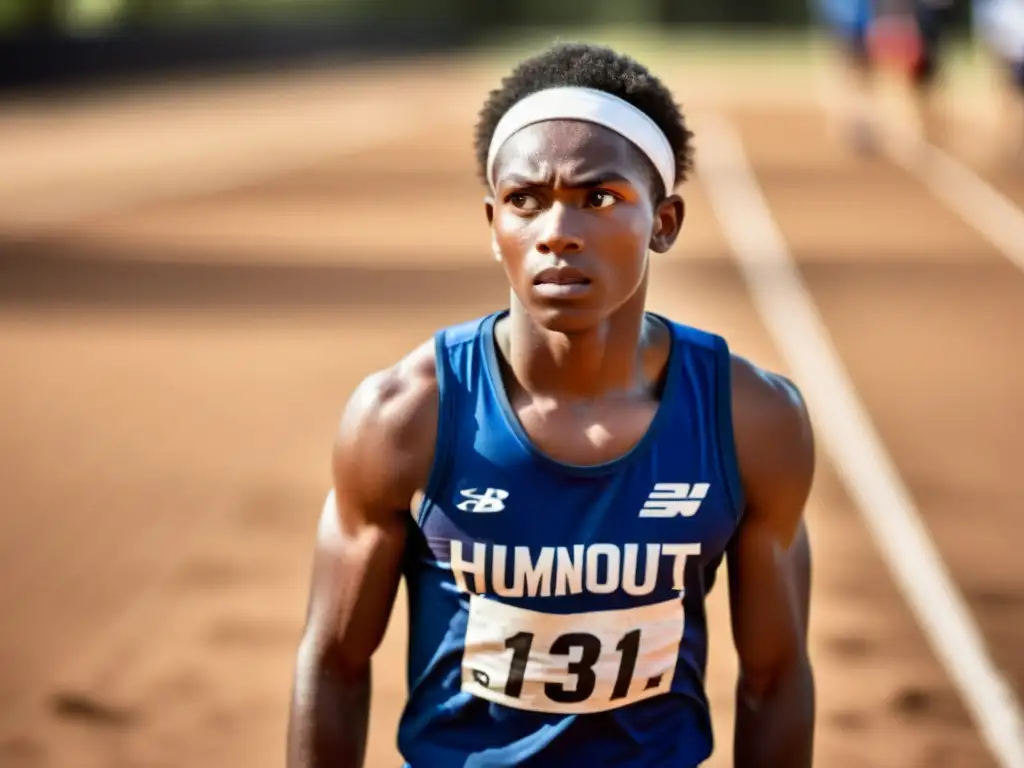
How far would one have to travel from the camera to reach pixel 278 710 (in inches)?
219

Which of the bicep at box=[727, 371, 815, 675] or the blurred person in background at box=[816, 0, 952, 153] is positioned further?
the blurred person in background at box=[816, 0, 952, 153]

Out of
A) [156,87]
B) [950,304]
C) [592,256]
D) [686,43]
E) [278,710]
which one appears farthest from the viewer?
[686,43]

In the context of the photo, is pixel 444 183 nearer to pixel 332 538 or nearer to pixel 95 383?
pixel 95 383

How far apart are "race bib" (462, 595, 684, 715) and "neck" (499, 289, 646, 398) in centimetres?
34

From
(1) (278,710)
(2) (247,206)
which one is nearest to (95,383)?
(1) (278,710)

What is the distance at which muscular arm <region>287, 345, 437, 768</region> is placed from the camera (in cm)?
275

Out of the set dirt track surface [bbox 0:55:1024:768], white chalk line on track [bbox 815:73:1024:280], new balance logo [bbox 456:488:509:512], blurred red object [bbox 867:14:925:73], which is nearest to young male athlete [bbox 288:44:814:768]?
new balance logo [bbox 456:488:509:512]

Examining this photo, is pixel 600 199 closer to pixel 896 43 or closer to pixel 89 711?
pixel 89 711

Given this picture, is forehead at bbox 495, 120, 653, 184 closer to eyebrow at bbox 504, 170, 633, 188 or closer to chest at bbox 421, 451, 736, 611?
eyebrow at bbox 504, 170, 633, 188

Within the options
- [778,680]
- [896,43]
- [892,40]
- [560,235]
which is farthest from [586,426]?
[892,40]

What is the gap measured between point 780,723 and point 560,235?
892mm

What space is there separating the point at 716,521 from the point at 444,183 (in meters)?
19.3

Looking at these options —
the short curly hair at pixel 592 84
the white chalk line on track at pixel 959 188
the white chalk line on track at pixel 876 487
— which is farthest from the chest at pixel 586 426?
the white chalk line on track at pixel 959 188

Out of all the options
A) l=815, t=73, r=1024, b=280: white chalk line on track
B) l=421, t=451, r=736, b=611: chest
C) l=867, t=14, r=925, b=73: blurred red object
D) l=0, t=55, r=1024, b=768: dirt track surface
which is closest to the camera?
l=421, t=451, r=736, b=611: chest
